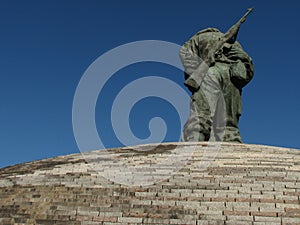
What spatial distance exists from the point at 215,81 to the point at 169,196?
610 cm

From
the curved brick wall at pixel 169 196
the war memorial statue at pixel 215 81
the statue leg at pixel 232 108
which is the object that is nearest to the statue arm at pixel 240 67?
the war memorial statue at pixel 215 81

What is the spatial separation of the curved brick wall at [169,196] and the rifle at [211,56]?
13.5ft

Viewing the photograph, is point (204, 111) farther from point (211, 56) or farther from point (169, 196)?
point (169, 196)

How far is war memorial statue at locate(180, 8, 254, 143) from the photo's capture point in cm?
1228

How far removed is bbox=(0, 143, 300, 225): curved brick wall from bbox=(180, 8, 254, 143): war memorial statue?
10.8ft

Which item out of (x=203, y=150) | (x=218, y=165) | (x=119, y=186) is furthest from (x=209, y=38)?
(x=119, y=186)

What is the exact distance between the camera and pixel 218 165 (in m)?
8.45

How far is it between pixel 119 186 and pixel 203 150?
272cm

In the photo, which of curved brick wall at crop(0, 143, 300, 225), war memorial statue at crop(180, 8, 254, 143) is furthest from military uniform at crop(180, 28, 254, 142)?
curved brick wall at crop(0, 143, 300, 225)

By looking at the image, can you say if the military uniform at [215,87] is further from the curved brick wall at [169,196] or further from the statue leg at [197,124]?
the curved brick wall at [169,196]

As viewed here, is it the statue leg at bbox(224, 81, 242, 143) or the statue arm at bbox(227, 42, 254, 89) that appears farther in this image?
the statue arm at bbox(227, 42, 254, 89)

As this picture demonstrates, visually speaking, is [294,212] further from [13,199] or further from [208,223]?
[13,199]

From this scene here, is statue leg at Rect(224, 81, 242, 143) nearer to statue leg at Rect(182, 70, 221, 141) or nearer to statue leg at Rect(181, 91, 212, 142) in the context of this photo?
statue leg at Rect(182, 70, 221, 141)

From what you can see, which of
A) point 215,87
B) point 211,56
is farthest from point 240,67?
point 215,87
